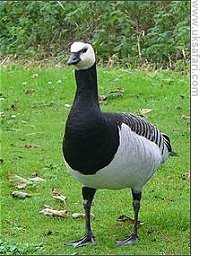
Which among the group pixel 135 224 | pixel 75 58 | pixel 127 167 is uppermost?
pixel 75 58

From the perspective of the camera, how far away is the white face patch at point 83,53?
17.5 ft

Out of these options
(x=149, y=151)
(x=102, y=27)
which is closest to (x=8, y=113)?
(x=149, y=151)

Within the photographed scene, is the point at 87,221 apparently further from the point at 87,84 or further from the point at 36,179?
the point at 36,179

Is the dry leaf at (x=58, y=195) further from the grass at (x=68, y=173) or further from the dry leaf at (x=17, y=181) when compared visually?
the dry leaf at (x=17, y=181)

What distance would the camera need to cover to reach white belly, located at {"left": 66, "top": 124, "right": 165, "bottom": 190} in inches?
215

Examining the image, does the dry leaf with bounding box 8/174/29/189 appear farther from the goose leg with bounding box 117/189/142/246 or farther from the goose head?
the goose head

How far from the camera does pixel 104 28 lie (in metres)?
15.3

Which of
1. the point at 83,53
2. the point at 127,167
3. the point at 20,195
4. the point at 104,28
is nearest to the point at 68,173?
the point at 20,195

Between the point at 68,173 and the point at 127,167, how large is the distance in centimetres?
226

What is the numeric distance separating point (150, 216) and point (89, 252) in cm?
100

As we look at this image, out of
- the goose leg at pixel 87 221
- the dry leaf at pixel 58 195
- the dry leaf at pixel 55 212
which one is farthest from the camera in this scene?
the dry leaf at pixel 58 195

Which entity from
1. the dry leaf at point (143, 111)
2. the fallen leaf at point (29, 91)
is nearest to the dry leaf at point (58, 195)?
the dry leaf at point (143, 111)

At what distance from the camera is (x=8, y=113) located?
10039 mm

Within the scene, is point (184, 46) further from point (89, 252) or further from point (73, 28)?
point (89, 252)
